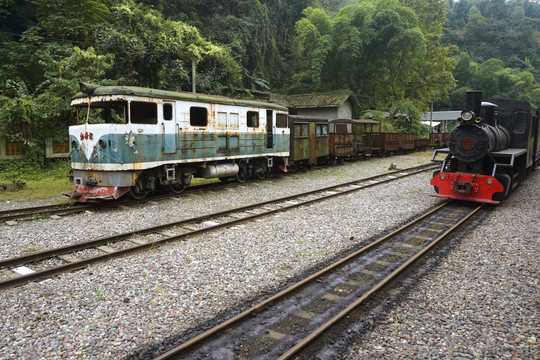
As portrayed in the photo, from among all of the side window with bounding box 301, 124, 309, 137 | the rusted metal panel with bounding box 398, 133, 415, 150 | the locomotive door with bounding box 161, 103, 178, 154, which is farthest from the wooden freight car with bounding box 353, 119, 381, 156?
Result: the locomotive door with bounding box 161, 103, 178, 154

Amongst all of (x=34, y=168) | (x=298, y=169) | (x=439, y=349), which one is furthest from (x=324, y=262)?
(x=34, y=168)

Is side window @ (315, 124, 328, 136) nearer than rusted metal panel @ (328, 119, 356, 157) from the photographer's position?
Yes

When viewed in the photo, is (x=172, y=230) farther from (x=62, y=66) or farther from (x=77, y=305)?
(x=62, y=66)

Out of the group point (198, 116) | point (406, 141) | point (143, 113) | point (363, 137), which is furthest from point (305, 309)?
point (406, 141)

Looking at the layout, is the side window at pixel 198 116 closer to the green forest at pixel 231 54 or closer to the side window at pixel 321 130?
the green forest at pixel 231 54

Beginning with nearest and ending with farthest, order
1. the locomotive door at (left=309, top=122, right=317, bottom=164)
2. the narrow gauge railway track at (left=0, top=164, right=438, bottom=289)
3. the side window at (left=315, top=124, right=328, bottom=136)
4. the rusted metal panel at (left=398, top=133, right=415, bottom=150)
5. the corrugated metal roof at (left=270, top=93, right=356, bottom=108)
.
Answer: the narrow gauge railway track at (left=0, top=164, right=438, bottom=289), the locomotive door at (left=309, top=122, right=317, bottom=164), the side window at (left=315, top=124, right=328, bottom=136), the rusted metal panel at (left=398, top=133, right=415, bottom=150), the corrugated metal roof at (left=270, top=93, right=356, bottom=108)

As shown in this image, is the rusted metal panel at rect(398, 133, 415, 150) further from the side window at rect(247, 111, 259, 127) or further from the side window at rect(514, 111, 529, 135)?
the side window at rect(247, 111, 259, 127)

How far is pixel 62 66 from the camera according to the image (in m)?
15.9

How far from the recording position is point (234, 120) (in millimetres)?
13336

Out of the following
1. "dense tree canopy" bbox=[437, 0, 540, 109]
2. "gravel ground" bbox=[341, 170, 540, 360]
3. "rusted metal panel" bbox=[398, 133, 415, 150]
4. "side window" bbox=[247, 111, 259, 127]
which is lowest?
"gravel ground" bbox=[341, 170, 540, 360]

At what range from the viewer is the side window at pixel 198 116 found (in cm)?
1171

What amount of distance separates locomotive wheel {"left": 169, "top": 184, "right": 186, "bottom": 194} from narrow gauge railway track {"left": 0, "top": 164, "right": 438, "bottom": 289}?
122 inches

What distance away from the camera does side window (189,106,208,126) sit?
38.4 feet

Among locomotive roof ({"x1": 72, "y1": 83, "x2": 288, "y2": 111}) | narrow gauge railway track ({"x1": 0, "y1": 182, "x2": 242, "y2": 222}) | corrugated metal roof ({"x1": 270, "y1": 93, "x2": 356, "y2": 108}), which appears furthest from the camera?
corrugated metal roof ({"x1": 270, "y1": 93, "x2": 356, "y2": 108})
